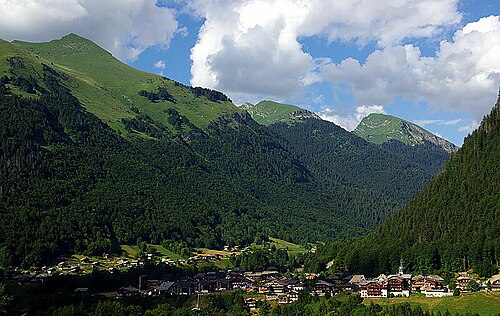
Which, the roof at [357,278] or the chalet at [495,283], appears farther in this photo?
the roof at [357,278]

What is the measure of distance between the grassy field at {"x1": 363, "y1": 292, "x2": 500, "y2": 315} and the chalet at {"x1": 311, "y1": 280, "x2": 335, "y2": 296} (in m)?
17.7

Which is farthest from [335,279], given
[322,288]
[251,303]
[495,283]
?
[495,283]

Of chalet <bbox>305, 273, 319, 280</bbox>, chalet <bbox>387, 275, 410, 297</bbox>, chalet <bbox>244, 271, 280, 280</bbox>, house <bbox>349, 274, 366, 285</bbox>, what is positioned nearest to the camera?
chalet <bbox>387, 275, 410, 297</bbox>

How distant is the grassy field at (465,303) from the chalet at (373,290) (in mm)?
7255

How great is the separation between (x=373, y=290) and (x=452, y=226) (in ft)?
126

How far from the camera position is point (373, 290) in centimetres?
12400

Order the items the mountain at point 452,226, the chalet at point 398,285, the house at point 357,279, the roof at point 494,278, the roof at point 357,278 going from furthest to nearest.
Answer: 1. the roof at point 357,278
2. the house at point 357,279
3. the mountain at point 452,226
4. the chalet at point 398,285
5. the roof at point 494,278

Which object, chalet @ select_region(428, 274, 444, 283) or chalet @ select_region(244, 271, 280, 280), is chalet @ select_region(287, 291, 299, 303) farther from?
chalet @ select_region(244, 271, 280, 280)

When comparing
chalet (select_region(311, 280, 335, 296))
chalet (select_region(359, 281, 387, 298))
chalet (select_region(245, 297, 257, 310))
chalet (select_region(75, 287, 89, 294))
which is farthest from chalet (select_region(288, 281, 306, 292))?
chalet (select_region(75, 287, 89, 294))

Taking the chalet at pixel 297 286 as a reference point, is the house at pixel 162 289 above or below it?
below

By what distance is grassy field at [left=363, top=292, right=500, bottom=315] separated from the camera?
338 ft

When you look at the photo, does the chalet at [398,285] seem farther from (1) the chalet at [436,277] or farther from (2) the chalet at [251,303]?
(2) the chalet at [251,303]

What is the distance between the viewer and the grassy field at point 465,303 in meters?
103

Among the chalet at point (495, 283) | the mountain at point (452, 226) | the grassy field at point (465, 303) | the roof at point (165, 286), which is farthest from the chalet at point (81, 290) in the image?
the chalet at point (495, 283)
